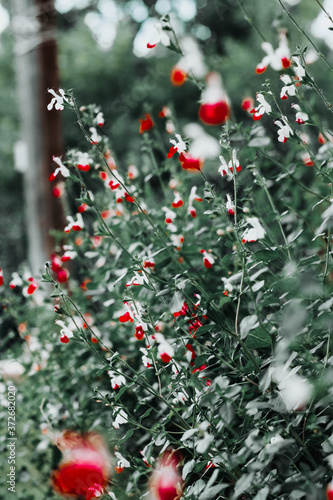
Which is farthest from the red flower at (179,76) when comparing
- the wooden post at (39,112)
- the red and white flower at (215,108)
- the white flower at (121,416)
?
the wooden post at (39,112)

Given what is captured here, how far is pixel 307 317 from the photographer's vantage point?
1.08 m

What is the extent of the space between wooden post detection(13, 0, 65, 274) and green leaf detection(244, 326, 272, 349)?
2593 millimetres

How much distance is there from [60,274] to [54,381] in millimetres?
405

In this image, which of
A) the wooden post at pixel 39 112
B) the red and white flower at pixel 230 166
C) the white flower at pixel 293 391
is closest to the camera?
the white flower at pixel 293 391

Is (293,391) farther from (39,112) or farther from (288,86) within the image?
(39,112)

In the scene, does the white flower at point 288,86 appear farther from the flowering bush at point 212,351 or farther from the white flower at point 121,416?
the white flower at point 121,416

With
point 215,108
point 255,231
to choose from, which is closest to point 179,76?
point 215,108

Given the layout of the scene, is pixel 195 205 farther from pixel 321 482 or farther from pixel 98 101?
pixel 98 101

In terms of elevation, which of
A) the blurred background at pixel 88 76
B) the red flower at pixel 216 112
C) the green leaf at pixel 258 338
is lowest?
the blurred background at pixel 88 76

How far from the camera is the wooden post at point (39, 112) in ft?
11.9

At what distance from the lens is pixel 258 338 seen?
1.14m

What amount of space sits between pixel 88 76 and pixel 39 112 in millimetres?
6120

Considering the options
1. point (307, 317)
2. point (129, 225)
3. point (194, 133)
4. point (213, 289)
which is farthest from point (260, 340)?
point (129, 225)

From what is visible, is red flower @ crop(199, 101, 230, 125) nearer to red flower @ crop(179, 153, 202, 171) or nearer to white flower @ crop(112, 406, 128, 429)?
red flower @ crop(179, 153, 202, 171)
